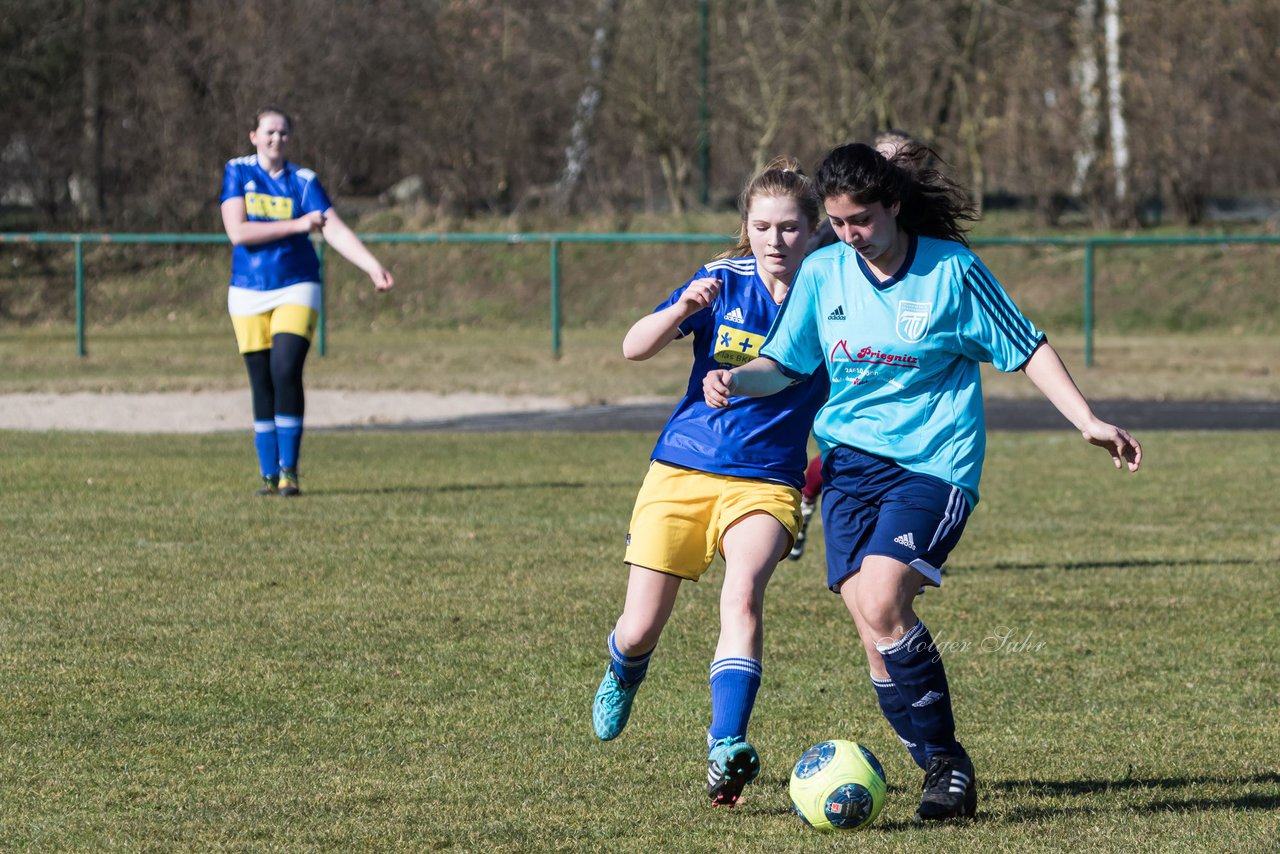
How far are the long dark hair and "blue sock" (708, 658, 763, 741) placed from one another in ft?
3.97

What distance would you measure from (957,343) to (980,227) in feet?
79.7

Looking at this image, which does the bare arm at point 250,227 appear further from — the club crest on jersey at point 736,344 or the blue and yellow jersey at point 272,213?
the club crest on jersey at point 736,344

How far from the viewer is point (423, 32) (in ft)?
105

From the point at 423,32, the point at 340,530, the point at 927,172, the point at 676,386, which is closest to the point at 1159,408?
the point at 676,386

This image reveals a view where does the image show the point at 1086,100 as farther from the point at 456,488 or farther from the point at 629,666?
the point at 629,666

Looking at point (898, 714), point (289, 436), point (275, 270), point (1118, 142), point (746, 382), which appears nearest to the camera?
point (746, 382)

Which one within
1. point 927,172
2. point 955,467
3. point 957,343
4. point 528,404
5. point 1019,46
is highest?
point 1019,46

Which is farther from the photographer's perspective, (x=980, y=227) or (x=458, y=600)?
(x=980, y=227)

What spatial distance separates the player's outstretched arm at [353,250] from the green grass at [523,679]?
128 centimetres

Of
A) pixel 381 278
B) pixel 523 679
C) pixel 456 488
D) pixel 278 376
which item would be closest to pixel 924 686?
pixel 523 679

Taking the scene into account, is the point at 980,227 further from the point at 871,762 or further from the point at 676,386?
the point at 871,762

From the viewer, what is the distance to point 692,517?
185 inches

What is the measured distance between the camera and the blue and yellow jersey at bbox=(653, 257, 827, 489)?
Result: 4.73 meters

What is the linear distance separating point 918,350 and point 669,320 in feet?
2.13
